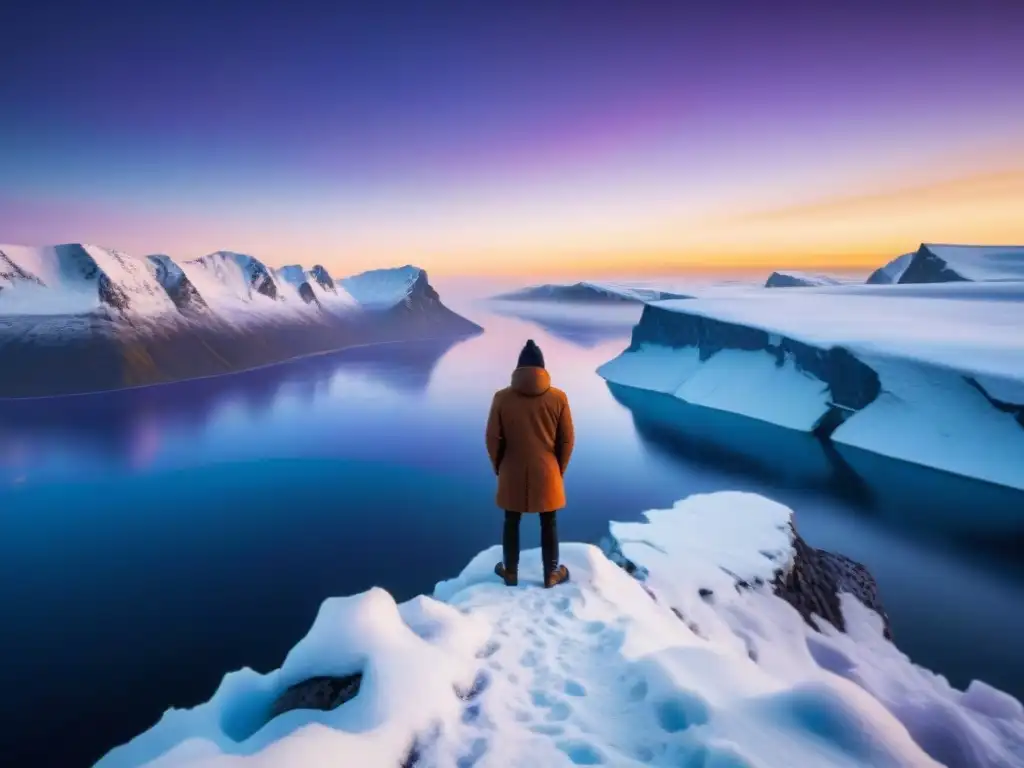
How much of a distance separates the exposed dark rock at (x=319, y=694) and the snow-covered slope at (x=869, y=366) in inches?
971

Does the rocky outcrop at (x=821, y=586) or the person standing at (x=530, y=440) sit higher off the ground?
the person standing at (x=530, y=440)

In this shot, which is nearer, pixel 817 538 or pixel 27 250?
pixel 817 538

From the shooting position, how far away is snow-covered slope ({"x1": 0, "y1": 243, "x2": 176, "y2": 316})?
69.7m

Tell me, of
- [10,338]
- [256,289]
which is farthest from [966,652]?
[256,289]

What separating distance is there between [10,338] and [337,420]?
→ 5398 cm

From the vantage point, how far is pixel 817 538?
15562 millimetres

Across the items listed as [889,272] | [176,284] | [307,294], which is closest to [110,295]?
[176,284]

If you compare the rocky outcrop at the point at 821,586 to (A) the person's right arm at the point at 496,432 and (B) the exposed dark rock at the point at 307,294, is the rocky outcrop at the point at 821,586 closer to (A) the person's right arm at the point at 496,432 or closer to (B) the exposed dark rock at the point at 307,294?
(A) the person's right arm at the point at 496,432

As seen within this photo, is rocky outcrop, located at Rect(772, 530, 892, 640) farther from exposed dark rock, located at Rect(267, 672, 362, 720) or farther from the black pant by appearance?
exposed dark rock, located at Rect(267, 672, 362, 720)

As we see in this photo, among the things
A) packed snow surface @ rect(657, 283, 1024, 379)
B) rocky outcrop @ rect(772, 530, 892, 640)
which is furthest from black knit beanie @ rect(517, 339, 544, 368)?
packed snow surface @ rect(657, 283, 1024, 379)

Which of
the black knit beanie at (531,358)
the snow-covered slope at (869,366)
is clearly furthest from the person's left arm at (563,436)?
the snow-covered slope at (869,366)

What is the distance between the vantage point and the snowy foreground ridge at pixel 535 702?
255cm

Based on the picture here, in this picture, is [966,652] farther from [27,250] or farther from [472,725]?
[27,250]

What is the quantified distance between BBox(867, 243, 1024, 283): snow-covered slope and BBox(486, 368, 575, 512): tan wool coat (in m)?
87.8
